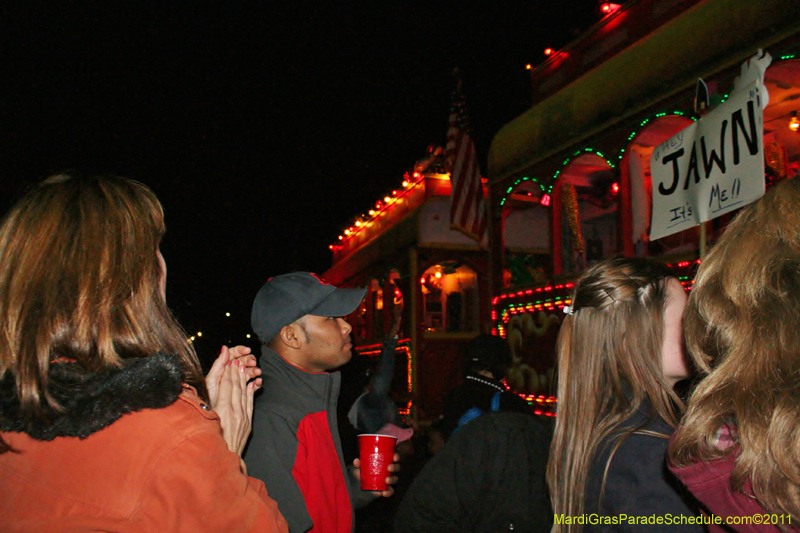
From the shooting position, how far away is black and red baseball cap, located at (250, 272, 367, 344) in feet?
8.84

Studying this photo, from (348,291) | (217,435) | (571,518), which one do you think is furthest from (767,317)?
(348,291)

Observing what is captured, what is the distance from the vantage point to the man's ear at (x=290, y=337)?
270cm

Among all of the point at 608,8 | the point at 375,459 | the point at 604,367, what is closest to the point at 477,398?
the point at 375,459

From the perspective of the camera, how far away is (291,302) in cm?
271

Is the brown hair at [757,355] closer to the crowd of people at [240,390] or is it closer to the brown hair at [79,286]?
the crowd of people at [240,390]

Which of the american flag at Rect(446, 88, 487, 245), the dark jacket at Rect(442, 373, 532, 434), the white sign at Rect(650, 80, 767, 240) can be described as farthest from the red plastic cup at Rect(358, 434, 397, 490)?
the american flag at Rect(446, 88, 487, 245)

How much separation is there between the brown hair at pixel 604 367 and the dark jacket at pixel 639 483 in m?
0.04

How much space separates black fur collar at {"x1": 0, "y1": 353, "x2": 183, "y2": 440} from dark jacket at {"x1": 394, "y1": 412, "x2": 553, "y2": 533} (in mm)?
1281

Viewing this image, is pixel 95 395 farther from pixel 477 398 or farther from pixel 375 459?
pixel 477 398

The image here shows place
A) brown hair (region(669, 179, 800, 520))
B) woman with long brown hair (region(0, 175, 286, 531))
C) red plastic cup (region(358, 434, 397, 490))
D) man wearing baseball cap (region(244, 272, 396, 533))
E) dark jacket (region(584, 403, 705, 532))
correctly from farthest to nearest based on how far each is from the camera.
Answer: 1. red plastic cup (region(358, 434, 397, 490))
2. man wearing baseball cap (region(244, 272, 396, 533))
3. dark jacket (region(584, 403, 705, 532))
4. woman with long brown hair (region(0, 175, 286, 531))
5. brown hair (region(669, 179, 800, 520))

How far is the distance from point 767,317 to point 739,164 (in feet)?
9.03

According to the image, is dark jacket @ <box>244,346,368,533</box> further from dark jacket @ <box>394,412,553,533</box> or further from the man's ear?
dark jacket @ <box>394,412,553,533</box>

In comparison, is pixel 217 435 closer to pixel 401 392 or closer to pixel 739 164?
pixel 739 164

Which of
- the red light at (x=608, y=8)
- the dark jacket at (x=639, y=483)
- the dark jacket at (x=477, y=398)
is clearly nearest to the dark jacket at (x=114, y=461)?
the dark jacket at (x=639, y=483)
